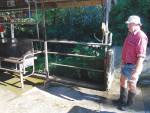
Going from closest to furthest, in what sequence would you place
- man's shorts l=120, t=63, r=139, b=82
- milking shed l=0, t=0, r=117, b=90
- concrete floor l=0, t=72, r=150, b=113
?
man's shorts l=120, t=63, r=139, b=82 → concrete floor l=0, t=72, r=150, b=113 → milking shed l=0, t=0, r=117, b=90

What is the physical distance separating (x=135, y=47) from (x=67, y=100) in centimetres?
192

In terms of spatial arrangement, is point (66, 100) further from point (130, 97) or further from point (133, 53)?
point (133, 53)

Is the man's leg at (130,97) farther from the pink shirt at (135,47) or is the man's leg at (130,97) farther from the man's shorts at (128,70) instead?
the pink shirt at (135,47)

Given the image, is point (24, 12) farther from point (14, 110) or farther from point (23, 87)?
point (14, 110)

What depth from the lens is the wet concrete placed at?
114 inches

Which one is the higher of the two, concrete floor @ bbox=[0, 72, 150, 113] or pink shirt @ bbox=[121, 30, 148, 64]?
pink shirt @ bbox=[121, 30, 148, 64]

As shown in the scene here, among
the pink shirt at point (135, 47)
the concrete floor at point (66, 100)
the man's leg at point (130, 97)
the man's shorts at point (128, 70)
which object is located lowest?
the concrete floor at point (66, 100)

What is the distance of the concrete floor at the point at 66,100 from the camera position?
2889mm

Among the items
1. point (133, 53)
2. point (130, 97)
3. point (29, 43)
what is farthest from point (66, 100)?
point (29, 43)

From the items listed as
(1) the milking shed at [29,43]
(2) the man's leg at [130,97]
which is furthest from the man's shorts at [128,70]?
(1) the milking shed at [29,43]

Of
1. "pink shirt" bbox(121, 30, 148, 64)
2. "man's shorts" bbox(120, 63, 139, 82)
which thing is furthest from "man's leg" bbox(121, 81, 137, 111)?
"pink shirt" bbox(121, 30, 148, 64)

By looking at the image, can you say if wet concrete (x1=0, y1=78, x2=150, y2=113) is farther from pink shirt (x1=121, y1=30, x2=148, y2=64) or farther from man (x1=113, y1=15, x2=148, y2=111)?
pink shirt (x1=121, y1=30, x2=148, y2=64)

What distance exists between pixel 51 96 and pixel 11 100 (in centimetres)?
94

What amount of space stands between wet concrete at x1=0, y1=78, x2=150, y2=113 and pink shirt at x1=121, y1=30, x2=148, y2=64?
3.61 ft
